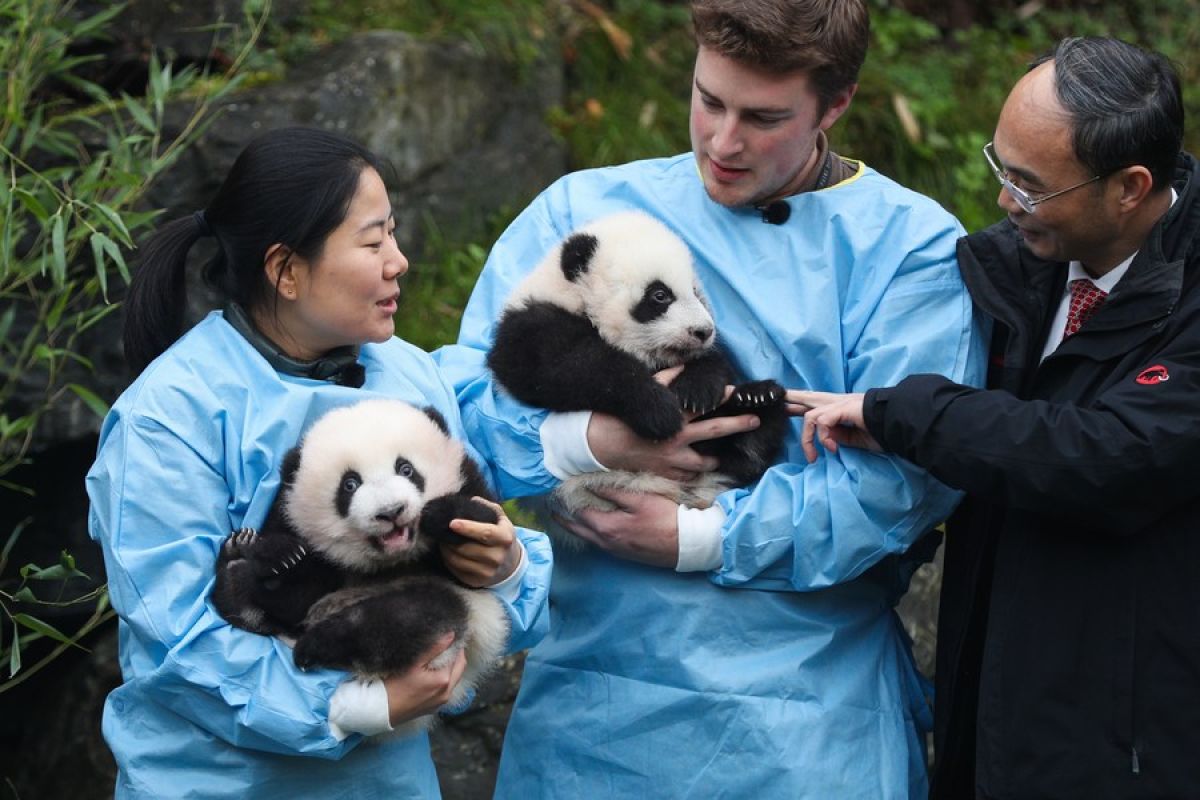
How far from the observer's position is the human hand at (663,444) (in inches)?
130

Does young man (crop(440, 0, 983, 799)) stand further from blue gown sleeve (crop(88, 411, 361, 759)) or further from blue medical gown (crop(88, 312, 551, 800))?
blue gown sleeve (crop(88, 411, 361, 759))

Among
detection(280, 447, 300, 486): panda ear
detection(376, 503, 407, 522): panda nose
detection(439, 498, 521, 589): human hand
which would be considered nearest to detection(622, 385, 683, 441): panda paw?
detection(439, 498, 521, 589): human hand

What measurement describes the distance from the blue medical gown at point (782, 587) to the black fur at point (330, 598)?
54 centimetres

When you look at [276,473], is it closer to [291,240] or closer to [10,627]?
[291,240]

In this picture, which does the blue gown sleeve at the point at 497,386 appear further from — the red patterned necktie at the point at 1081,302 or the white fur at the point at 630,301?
the red patterned necktie at the point at 1081,302

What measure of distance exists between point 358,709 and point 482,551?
40 centimetres

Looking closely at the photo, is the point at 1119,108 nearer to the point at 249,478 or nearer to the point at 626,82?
the point at 249,478

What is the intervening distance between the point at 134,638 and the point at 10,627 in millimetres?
2397

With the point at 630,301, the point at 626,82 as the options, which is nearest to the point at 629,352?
the point at 630,301

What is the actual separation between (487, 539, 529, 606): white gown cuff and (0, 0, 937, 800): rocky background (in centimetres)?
178

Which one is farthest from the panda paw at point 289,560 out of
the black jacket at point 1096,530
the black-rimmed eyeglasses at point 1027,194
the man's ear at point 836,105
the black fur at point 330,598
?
the black-rimmed eyeglasses at point 1027,194

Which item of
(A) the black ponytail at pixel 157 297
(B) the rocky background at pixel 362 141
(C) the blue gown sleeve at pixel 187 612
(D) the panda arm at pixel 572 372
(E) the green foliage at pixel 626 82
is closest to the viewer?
(C) the blue gown sleeve at pixel 187 612

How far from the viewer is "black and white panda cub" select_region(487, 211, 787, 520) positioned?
10.9ft

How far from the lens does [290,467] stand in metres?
2.91
